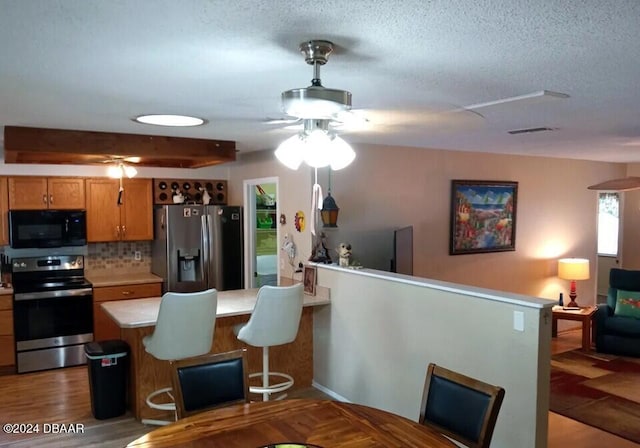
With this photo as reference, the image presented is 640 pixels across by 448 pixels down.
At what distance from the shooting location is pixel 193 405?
2395 millimetres

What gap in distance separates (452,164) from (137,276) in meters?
3.74

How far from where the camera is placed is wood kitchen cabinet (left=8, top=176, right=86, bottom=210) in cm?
524

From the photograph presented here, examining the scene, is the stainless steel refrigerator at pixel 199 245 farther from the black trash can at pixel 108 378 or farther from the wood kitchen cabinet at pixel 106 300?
the black trash can at pixel 108 378

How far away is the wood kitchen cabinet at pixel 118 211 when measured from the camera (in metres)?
5.62

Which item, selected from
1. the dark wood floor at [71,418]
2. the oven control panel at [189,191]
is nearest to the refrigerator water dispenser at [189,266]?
the oven control panel at [189,191]

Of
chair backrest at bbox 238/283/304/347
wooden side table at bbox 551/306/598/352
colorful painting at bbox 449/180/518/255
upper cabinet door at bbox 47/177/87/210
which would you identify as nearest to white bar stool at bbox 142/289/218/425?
chair backrest at bbox 238/283/304/347

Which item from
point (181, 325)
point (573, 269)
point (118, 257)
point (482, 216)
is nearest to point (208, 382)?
point (181, 325)

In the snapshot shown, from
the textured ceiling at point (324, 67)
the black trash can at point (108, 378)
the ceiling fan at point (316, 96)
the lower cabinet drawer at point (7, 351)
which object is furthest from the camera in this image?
the lower cabinet drawer at point (7, 351)

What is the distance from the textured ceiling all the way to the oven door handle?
2.21m

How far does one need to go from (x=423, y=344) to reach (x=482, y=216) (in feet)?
9.22

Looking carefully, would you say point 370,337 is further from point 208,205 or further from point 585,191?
point 585,191

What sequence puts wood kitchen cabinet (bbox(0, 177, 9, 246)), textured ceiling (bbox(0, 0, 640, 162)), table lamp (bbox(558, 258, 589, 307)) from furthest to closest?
table lamp (bbox(558, 258, 589, 307)) < wood kitchen cabinet (bbox(0, 177, 9, 246)) < textured ceiling (bbox(0, 0, 640, 162))

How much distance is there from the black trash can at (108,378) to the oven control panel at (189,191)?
2399 mm

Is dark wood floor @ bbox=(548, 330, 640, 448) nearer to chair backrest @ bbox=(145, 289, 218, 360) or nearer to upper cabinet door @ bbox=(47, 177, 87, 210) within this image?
chair backrest @ bbox=(145, 289, 218, 360)
